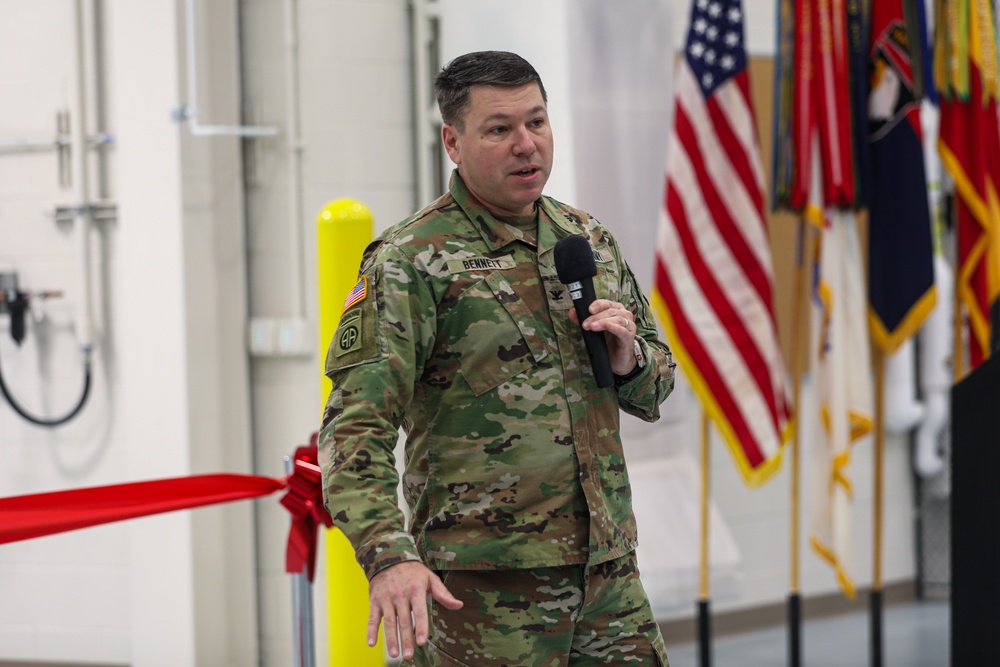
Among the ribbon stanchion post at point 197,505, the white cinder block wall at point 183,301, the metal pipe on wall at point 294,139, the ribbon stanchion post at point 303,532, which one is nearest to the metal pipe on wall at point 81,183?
the white cinder block wall at point 183,301

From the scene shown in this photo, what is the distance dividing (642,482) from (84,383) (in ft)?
5.96

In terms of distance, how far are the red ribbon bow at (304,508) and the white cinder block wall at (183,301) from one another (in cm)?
161

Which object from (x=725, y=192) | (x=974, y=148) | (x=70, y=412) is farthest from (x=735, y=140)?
(x=70, y=412)

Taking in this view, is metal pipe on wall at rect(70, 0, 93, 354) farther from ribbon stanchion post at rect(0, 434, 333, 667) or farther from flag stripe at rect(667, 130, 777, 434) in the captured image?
flag stripe at rect(667, 130, 777, 434)

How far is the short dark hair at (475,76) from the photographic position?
1589 mm

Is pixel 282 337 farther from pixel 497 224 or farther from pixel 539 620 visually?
pixel 539 620

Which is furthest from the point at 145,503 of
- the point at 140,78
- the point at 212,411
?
the point at 140,78

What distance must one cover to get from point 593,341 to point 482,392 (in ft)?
0.52

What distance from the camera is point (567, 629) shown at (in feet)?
5.15

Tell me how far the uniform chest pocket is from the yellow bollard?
952mm

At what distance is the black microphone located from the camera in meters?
1.54

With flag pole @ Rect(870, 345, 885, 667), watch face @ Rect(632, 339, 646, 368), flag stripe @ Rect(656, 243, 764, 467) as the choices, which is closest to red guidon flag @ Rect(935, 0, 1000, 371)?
flag pole @ Rect(870, 345, 885, 667)

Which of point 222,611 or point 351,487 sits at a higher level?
point 351,487

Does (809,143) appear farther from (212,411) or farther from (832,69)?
(212,411)
